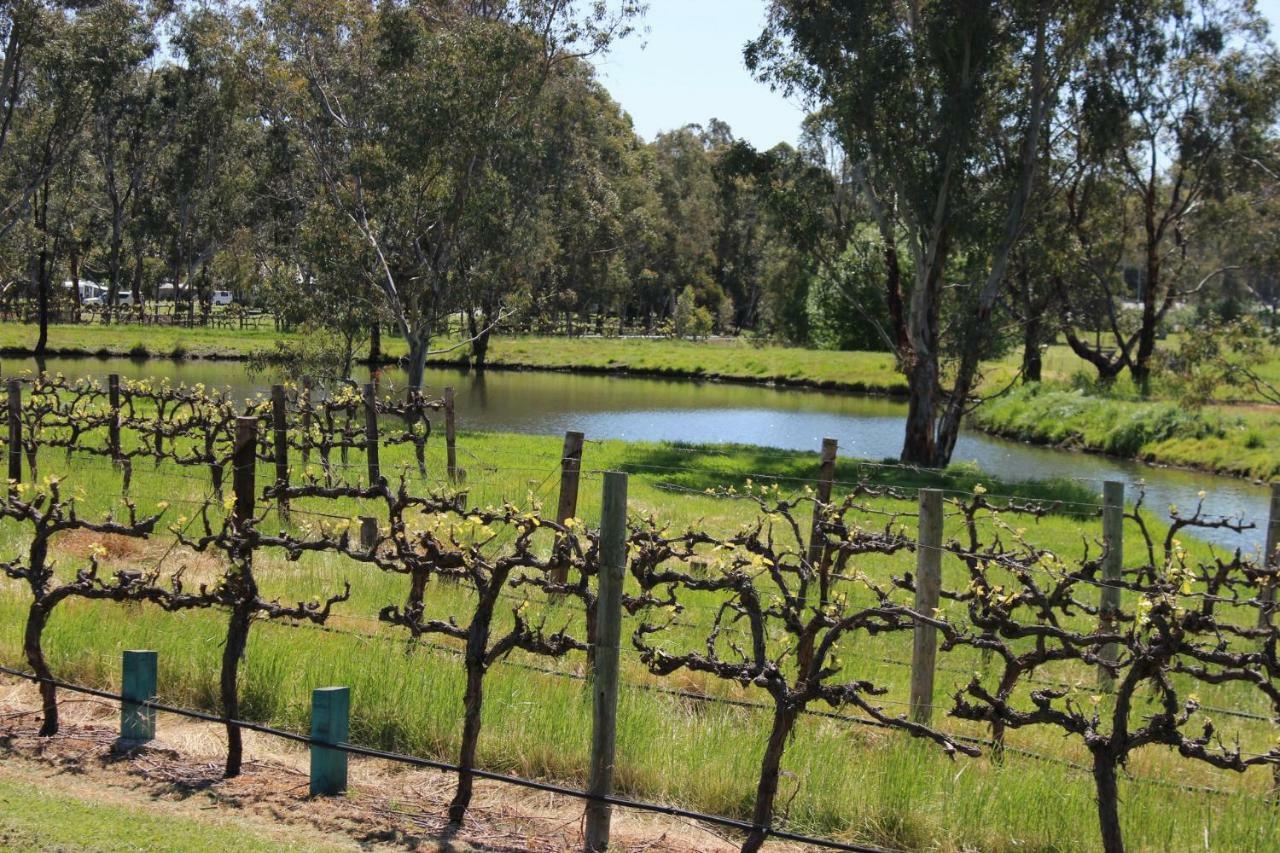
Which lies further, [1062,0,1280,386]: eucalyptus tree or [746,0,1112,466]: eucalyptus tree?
[1062,0,1280,386]: eucalyptus tree

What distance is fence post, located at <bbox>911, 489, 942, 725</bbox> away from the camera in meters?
8.00

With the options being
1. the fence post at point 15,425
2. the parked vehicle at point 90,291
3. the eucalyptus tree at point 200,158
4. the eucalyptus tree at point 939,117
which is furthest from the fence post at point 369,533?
the parked vehicle at point 90,291

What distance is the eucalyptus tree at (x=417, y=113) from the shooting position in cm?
2866

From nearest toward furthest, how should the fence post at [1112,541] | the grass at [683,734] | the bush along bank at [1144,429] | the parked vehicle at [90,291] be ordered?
the grass at [683,734] → the fence post at [1112,541] → the bush along bank at [1144,429] → the parked vehicle at [90,291]

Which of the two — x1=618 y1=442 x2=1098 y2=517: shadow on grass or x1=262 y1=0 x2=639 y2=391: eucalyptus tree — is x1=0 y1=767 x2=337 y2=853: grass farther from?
x1=262 y1=0 x2=639 y2=391: eucalyptus tree

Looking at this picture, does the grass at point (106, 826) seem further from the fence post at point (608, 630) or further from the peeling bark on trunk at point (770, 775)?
the peeling bark on trunk at point (770, 775)

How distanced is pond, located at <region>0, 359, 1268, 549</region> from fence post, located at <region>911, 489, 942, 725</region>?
637 inches

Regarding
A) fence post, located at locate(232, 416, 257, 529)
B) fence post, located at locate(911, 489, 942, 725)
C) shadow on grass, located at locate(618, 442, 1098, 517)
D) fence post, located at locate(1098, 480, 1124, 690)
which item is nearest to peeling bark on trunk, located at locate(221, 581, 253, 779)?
fence post, located at locate(232, 416, 257, 529)

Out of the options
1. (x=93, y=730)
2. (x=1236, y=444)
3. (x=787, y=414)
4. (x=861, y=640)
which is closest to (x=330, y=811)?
(x=93, y=730)

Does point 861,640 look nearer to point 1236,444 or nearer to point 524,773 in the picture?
point 524,773

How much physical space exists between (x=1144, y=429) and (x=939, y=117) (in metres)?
13.9

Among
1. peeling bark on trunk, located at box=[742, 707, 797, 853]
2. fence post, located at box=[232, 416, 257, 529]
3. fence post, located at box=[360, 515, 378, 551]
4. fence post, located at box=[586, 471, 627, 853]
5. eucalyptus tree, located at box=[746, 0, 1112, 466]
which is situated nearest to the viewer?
peeling bark on trunk, located at box=[742, 707, 797, 853]

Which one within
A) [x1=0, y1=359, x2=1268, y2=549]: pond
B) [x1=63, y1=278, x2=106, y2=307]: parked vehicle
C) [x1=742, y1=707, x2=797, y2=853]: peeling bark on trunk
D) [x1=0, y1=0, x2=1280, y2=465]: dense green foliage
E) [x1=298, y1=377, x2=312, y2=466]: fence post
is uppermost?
[x1=0, y1=0, x2=1280, y2=465]: dense green foliage

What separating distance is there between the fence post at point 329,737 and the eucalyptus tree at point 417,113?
23464mm
